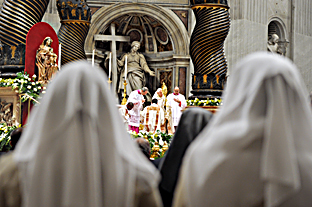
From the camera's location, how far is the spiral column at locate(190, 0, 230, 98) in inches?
281

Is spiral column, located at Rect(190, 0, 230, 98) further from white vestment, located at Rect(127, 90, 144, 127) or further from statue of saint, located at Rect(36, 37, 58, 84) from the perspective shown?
white vestment, located at Rect(127, 90, 144, 127)

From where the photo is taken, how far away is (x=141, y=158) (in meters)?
1.79

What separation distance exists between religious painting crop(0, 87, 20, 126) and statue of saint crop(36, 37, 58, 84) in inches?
19.6

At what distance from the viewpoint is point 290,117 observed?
5.66 ft

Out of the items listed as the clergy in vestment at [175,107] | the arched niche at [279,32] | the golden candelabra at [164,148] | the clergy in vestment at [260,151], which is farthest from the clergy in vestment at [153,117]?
the clergy in vestment at [260,151]

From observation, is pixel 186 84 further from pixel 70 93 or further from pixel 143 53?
pixel 70 93

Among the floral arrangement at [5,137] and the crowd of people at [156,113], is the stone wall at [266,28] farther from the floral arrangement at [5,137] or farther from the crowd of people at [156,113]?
the floral arrangement at [5,137]

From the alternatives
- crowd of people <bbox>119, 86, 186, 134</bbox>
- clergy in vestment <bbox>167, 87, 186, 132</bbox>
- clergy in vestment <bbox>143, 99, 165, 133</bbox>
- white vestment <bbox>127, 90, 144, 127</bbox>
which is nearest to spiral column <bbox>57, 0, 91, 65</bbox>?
crowd of people <bbox>119, 86, 186, 134</bbox>

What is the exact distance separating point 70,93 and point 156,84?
60.9ft

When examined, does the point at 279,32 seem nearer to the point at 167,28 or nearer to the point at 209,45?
the point at 167,28

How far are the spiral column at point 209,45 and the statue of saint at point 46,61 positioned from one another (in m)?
2.06

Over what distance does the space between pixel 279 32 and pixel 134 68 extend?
256 inches

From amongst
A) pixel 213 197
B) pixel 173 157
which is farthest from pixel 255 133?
pixel 173 157

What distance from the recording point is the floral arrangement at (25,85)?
646cm
